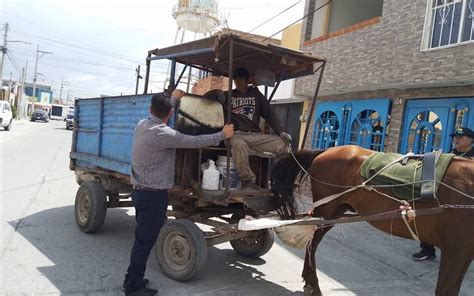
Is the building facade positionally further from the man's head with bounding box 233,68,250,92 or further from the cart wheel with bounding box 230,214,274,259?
the cart wheel with bounding box 230,214,274,259

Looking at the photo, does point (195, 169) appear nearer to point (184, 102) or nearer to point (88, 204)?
point (184, 102)

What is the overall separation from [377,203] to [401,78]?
19.9 ft

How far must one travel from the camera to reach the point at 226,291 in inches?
177

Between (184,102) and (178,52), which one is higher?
(178,52)

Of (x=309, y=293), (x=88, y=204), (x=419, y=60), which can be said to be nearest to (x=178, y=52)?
(x=88, y=204)

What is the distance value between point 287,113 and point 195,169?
11.3 m

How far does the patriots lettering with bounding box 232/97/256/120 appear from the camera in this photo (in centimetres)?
547

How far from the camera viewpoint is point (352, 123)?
11.9 meters

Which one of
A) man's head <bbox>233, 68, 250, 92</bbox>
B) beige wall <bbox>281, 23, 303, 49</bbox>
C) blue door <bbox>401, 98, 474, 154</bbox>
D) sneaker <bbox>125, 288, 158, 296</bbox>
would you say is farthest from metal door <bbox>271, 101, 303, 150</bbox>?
sneaker <bbox>125, 288, 158, 296</bbox>

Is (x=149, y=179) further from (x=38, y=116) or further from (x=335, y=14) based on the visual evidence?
(x=38, y=116)

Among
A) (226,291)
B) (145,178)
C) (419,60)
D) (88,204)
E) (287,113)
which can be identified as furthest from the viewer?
(287,113)

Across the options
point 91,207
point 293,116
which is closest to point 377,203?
point 91,207

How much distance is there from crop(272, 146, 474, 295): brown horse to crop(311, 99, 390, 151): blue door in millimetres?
6102

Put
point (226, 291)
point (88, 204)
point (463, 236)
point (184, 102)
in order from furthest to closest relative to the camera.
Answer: point (88, 204) < point (184, 102) < point (226, 291) < point (463, 236)
